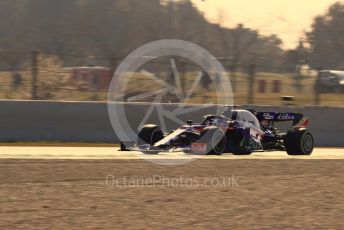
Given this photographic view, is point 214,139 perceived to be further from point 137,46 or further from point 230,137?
point 137,46

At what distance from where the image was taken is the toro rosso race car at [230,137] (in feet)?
43.5

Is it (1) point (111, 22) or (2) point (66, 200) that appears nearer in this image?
(2) point (66, 200)

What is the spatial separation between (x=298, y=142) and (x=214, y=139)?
2.14 metres

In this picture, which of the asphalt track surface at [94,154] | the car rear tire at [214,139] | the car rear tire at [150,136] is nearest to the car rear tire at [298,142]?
the asphalt track surface at [94,154]

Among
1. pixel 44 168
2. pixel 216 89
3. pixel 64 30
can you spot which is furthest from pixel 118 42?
pixel 44 168

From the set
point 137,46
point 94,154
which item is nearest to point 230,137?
point 94,154

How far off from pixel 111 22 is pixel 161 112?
59.2 metres

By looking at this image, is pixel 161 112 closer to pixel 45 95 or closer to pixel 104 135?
pixel 104 135

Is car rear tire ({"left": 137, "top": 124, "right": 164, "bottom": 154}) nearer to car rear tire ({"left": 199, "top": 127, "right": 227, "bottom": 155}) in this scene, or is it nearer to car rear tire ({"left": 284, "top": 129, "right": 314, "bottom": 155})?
car rear tire ({"left": 199, "top": 127, "right": 227, "bottom": 155})

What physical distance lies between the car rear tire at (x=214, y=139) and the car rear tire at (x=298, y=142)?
5.33 ft

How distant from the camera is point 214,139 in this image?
43.4 ft

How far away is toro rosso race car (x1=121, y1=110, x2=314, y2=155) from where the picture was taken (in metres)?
13.2

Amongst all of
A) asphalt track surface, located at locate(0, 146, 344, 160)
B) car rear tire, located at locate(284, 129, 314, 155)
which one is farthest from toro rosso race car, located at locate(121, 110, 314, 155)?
asphalt track surface, located at locate(0, 146, 344, 160)

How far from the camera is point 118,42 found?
59.6 m
